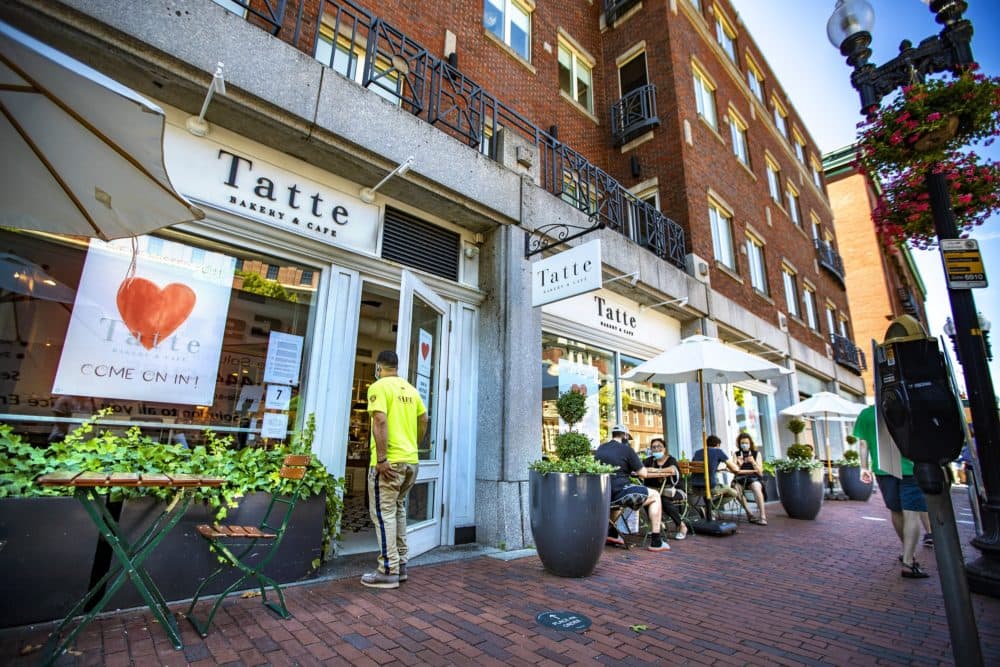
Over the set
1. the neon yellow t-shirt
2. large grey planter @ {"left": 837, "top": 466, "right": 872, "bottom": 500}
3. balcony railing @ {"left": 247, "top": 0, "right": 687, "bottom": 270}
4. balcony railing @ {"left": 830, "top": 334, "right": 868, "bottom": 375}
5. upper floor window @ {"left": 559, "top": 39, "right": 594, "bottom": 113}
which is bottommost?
large grey planter @ {"left": 837, "top": 466, "right": 872, "bottom": 500}

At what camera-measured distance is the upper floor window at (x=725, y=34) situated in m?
15.3

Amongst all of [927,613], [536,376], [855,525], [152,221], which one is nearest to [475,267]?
[536,376]

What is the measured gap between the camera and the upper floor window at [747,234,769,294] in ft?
44.8

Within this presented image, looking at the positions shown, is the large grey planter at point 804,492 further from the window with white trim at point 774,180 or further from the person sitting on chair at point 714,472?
the window with white trim at point 774,180

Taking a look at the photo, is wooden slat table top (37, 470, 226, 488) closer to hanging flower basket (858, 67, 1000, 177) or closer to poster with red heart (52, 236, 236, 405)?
poster with red heart (52, 236, 236, 405)

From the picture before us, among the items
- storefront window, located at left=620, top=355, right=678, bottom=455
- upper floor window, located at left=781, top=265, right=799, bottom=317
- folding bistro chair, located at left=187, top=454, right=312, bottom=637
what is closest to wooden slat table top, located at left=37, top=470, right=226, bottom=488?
folding bistro chair, located at left=187, top=454, right=312, bottom=637

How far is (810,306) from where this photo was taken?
56.8 ft

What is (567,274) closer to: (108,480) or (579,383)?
(579,383)

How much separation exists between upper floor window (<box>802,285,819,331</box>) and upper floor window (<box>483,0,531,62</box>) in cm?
1313

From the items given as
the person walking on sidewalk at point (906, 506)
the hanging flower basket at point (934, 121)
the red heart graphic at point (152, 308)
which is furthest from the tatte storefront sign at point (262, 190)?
the person walking on sidewalk at point (906, 506)

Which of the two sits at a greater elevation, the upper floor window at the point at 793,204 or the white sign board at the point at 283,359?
the upper floor window at the point at 793,204

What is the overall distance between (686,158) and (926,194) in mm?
7041

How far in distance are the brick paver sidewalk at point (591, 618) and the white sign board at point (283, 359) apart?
2064mm

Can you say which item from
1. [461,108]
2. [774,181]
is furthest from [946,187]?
[774,181]
